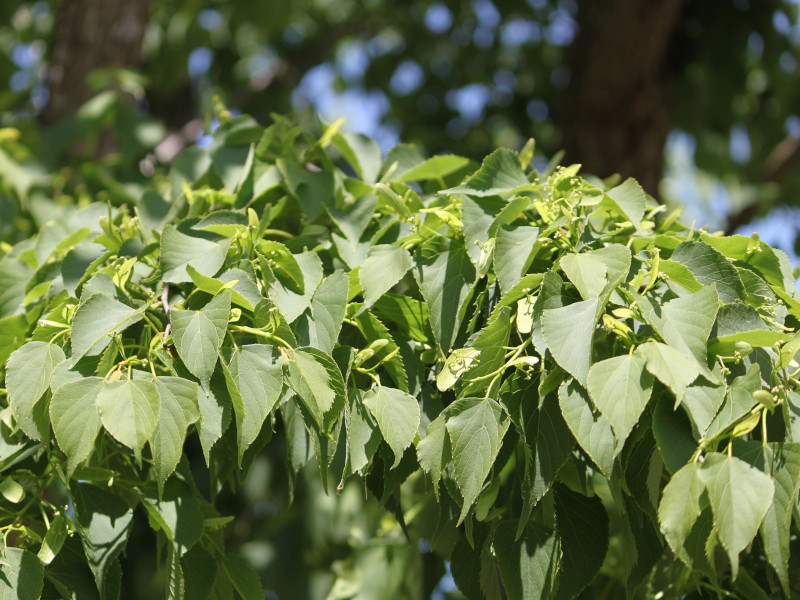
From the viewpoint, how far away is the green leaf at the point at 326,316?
38.9 inches

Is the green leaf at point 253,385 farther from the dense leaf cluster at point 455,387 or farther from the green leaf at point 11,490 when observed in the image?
the green leaf at point 11,490

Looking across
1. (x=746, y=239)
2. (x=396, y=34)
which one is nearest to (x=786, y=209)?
(x=396, y=34)

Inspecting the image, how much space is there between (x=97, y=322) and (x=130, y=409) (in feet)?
0.56

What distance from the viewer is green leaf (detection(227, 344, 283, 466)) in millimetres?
865

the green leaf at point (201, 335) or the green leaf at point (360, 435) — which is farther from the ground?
the green leaf at point (201, 335)

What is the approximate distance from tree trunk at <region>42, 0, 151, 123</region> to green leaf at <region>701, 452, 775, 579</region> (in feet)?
7.66

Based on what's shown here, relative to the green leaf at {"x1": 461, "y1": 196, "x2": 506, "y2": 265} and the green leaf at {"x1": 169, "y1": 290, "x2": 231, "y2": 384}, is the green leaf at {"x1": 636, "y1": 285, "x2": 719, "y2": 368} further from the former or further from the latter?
the green leaf at {"x1": 169, "y1": 290, "x2": 231, "y2": 384}

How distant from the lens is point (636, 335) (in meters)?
0.89

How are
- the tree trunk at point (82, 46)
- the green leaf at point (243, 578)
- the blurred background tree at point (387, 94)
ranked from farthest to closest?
1. the tree trunk at point (82, 46)
2. the blurred background tree at point (387, 94)
3. the green leaf at point (243, 578)

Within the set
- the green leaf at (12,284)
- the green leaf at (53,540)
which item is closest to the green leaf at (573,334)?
the green leaf at (53,540)

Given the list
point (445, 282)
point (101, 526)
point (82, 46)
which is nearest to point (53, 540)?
point (101, 526)

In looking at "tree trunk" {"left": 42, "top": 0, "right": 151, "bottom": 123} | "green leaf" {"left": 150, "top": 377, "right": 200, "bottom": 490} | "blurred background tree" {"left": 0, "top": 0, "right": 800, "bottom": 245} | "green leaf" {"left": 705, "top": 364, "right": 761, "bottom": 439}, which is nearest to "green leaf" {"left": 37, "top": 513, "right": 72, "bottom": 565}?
"green leaf" {"left": 150, "top": 377, "right": 200, "bottom": 490}

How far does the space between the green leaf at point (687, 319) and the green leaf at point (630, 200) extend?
17cm

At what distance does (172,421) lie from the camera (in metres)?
0.85
